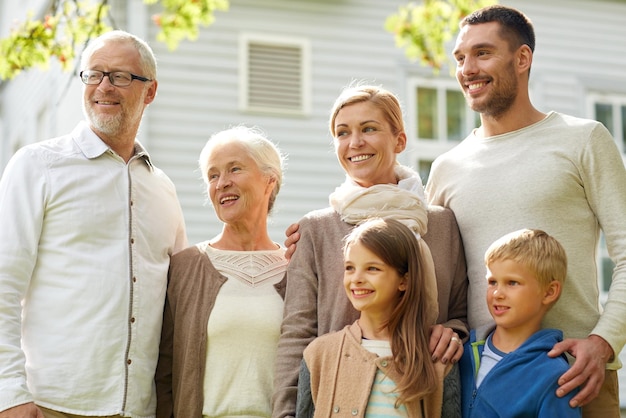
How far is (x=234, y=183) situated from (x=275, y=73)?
19.9ft

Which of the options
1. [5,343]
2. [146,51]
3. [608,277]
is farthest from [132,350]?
[608,277]

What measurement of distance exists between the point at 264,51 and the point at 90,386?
22.3 feet

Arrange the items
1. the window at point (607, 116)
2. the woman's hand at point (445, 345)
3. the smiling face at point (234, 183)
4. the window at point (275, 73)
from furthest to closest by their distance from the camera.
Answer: the window at point (607, 116) → the window at point (275, 73) → the smiling face at point (234, 183) → the woman's hand at point (445, 345)

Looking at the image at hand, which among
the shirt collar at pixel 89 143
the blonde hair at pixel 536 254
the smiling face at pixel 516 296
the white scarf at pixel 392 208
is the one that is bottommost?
the smiling face at pixel 516 296

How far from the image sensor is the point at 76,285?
3.50 metres

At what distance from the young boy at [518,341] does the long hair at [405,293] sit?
19cm

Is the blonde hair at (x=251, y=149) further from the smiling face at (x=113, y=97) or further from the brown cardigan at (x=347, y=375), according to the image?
the brown cardigan at (x=347, y=375)

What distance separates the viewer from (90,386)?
3469mm

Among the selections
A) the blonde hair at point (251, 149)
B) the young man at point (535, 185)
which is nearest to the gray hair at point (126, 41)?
the blonde hair at point (251, 149)

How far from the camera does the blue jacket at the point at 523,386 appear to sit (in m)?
3.17

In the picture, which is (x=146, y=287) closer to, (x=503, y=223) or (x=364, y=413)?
(x=364, y=413)

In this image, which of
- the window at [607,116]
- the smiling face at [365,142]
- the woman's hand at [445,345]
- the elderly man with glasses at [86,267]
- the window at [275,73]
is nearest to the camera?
the woman's hand at [445,345]

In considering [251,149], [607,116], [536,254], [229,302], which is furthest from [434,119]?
[536,254]

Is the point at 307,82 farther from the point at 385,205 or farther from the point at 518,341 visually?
the point at 518,341
